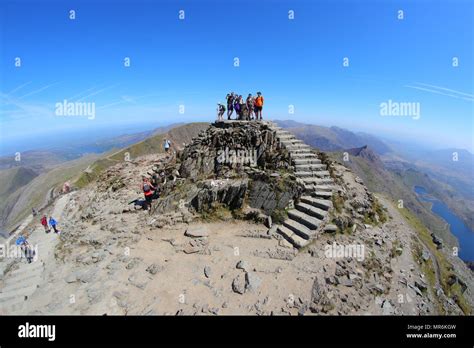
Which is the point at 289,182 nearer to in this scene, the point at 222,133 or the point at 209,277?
the point at 222,133

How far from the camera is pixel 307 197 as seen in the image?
17875 millimetres

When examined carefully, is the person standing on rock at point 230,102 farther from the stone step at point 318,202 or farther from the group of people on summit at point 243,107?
the stone step at point 318,202

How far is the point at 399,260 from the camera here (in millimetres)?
17031

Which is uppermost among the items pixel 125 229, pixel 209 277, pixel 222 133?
pixel 222 133

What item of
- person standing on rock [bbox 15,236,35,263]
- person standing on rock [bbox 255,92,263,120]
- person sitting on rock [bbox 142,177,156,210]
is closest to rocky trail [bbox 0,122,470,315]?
person standing on rock [bbox 15,236,35,263]

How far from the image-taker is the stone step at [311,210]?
16153 millimetres

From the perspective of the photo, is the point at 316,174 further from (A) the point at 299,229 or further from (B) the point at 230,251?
(B) the point at 230,251

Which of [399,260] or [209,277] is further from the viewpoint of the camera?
[399,260]

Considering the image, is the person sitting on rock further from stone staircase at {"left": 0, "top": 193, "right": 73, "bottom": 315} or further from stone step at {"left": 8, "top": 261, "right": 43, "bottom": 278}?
stone step at {"left": 8, "top": 261, "right": 43, "bottom": 278}

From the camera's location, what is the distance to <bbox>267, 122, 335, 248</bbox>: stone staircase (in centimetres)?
1553

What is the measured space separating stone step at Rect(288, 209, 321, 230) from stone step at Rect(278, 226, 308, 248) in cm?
108
